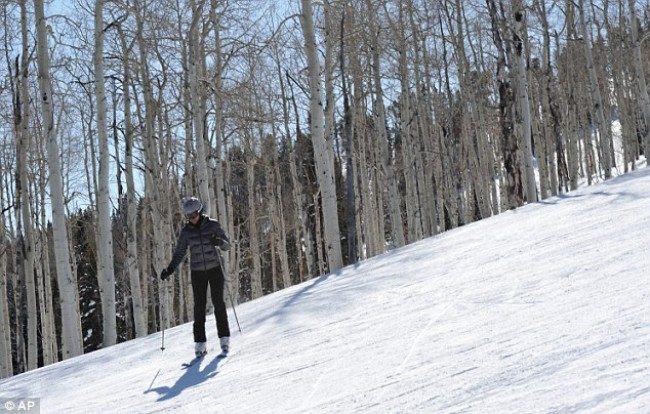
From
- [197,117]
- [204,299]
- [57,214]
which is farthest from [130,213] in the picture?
[204,299]

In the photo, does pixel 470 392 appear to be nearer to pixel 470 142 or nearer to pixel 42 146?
pixel 42 146

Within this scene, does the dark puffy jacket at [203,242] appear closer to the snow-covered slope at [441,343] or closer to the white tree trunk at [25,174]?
the snow-covered slope at [441,343]

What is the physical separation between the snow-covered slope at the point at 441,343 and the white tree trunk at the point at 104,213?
2.58m

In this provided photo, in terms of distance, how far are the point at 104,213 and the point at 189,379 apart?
6.20 metres

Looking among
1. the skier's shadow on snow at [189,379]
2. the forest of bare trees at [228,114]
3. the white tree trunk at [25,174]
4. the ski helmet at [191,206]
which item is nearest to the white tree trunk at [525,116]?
the forest of bare trees at [228,114]

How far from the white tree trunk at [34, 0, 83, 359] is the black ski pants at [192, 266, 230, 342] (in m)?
4.40

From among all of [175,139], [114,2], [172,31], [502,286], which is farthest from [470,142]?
[502,286]

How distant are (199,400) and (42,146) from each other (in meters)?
16.7

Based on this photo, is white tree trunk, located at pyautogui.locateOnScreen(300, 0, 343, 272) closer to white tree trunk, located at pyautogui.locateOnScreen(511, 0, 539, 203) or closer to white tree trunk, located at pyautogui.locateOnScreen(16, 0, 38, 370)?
white tree trunk, located at pyautogui.locateOnScreen(511, 0, 539, 203)

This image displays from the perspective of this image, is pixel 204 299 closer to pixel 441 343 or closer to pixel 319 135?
pixel 441 343

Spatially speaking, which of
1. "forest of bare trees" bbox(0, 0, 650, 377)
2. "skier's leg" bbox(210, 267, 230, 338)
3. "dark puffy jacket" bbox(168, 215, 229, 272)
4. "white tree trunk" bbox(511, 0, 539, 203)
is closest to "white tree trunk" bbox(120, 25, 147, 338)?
"forest of bare trees" bbox(0, 0, 650, 377)

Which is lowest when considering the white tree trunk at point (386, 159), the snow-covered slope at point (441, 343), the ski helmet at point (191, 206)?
the snow-covered slope at point (441, 343)

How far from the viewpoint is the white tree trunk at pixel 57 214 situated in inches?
436

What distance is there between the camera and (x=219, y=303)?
7328 mm
